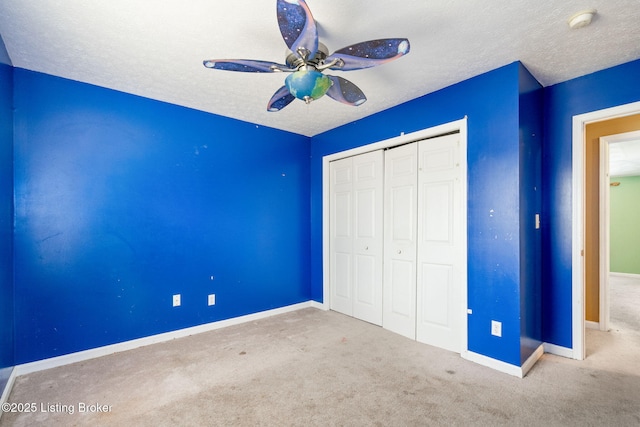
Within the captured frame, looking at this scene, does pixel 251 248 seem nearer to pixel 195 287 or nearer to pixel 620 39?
pixel 195 287

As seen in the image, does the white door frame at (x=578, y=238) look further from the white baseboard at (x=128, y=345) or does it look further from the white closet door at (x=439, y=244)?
the white baseboard at (x=128, y=345)

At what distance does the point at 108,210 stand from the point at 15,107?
3.28ft

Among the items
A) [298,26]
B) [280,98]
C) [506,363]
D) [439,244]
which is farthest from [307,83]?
[506,363]

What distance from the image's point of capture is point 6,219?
210 centimetres

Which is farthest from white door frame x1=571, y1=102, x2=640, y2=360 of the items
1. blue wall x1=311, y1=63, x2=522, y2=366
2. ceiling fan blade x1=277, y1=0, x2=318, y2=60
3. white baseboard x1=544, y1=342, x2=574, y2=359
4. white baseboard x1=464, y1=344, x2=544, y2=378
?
ceiling fan blade x1=277, y1=0, x2=318, y2=60

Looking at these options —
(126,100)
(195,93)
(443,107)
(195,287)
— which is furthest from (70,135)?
(443,107)

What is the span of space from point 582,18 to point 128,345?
165 inches

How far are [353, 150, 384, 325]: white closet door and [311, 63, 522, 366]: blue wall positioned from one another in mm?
1001

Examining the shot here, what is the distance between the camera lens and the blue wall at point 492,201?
2.25m

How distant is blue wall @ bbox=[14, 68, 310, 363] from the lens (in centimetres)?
236

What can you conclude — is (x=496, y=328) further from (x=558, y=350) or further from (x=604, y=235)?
(x=604, y=235)

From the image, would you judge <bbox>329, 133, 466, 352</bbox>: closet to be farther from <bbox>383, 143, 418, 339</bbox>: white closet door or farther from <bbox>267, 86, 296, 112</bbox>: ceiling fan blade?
<bbox>267, 86, 296, 112</bbox>: ceiling fan blade

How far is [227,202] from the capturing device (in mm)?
3404

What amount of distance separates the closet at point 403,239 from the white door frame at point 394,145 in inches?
1.9
